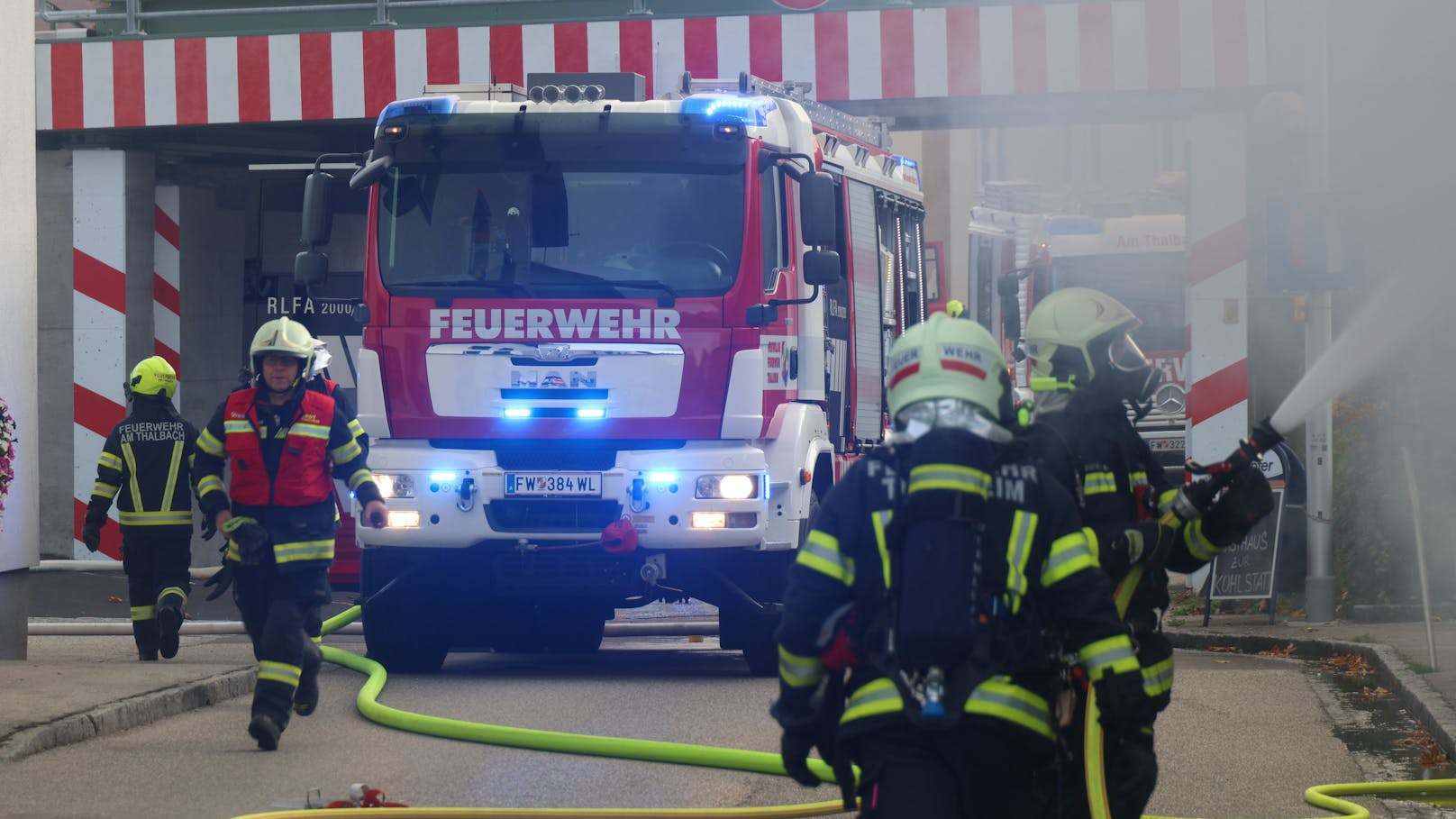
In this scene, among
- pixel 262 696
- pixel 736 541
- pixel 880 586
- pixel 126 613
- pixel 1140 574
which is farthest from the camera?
pixel 126 613

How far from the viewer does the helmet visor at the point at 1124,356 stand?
6.01 metres

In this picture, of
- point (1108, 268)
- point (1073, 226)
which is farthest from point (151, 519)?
point (1073, 226)

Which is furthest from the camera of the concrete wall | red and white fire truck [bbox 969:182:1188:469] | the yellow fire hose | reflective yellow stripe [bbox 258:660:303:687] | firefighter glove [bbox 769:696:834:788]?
red and white fire truck [bbox 969:182:1188:469]

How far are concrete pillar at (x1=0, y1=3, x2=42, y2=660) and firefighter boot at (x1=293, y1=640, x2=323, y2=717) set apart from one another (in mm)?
2742

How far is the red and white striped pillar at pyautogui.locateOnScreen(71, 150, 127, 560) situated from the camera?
55.4ft

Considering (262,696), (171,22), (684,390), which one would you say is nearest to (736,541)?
(684,390)

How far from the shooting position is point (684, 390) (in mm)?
10828

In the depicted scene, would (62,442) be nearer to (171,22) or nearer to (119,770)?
(171,22)

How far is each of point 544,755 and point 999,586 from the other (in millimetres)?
4582

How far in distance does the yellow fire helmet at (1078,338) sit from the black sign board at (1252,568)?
8403 millimetres

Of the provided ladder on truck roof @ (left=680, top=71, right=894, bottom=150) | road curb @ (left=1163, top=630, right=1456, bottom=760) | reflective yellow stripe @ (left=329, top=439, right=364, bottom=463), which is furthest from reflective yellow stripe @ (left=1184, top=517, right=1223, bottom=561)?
ladder on truck roof @ (left=680, top=71, right=894, bottom=150)

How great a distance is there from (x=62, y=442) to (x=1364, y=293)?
10.4 metres

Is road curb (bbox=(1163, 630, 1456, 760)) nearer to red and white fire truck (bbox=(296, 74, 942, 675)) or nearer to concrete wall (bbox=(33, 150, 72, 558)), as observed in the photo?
red and white fire truck (bbox=(296, 74, 942, 675))

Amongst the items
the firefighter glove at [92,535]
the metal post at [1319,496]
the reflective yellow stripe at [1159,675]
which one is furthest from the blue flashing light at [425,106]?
the reflective yellow stripe at [1159,675]
